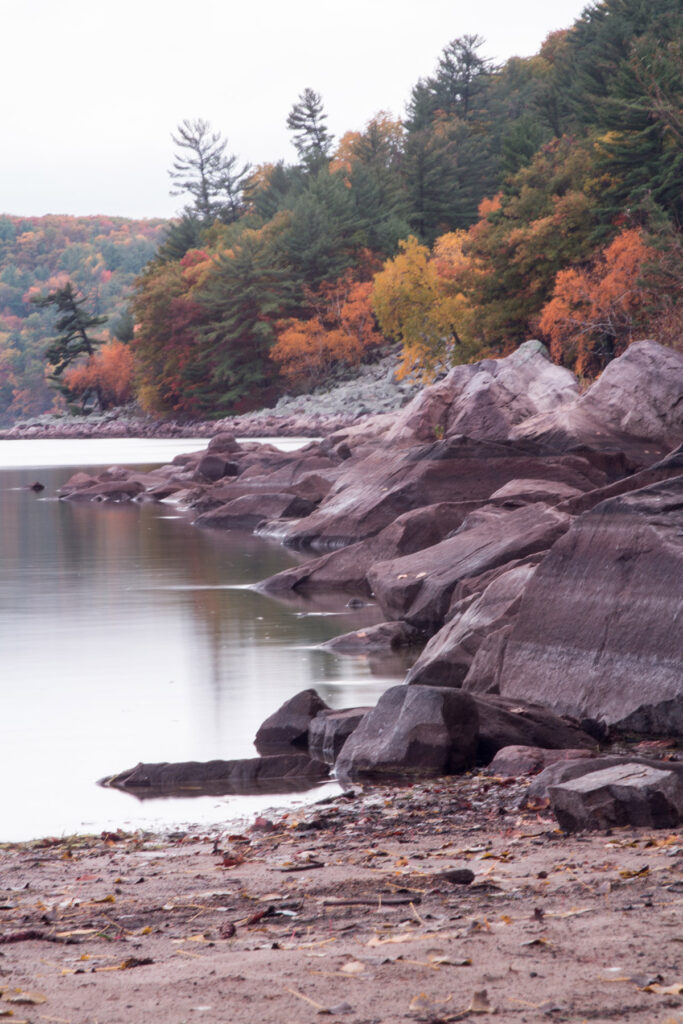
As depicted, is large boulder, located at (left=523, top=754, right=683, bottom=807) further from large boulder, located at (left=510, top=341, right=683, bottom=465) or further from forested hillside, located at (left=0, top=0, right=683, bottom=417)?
forested hillside, located at (left=0, top=0, right=683, bottom=417)

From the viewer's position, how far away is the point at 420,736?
8219mm

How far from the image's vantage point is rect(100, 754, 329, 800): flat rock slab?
8391 mm

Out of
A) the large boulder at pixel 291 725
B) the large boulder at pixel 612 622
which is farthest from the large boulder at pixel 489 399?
the large boulder at pixel 291 725

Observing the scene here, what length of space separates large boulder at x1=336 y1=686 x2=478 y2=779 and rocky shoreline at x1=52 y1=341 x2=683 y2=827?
0.04ft

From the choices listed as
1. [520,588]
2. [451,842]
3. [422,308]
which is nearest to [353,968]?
[451,842]

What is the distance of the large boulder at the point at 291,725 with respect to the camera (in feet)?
31.3

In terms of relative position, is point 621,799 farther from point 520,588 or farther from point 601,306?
point 601,306

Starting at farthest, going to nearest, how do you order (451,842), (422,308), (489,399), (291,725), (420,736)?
(422,308), (489,399), (291,725), (420,736), (451,842)

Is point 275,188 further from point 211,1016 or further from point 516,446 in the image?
point 211,1016

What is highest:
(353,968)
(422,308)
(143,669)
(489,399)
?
(422,308)

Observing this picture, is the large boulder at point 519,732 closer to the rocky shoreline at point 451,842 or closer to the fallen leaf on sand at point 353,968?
the rocky shoreline at point 451,842

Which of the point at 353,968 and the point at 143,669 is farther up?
the point at 353,968

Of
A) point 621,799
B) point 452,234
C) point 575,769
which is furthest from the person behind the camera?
point 452,234

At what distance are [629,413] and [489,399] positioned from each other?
415 cm
